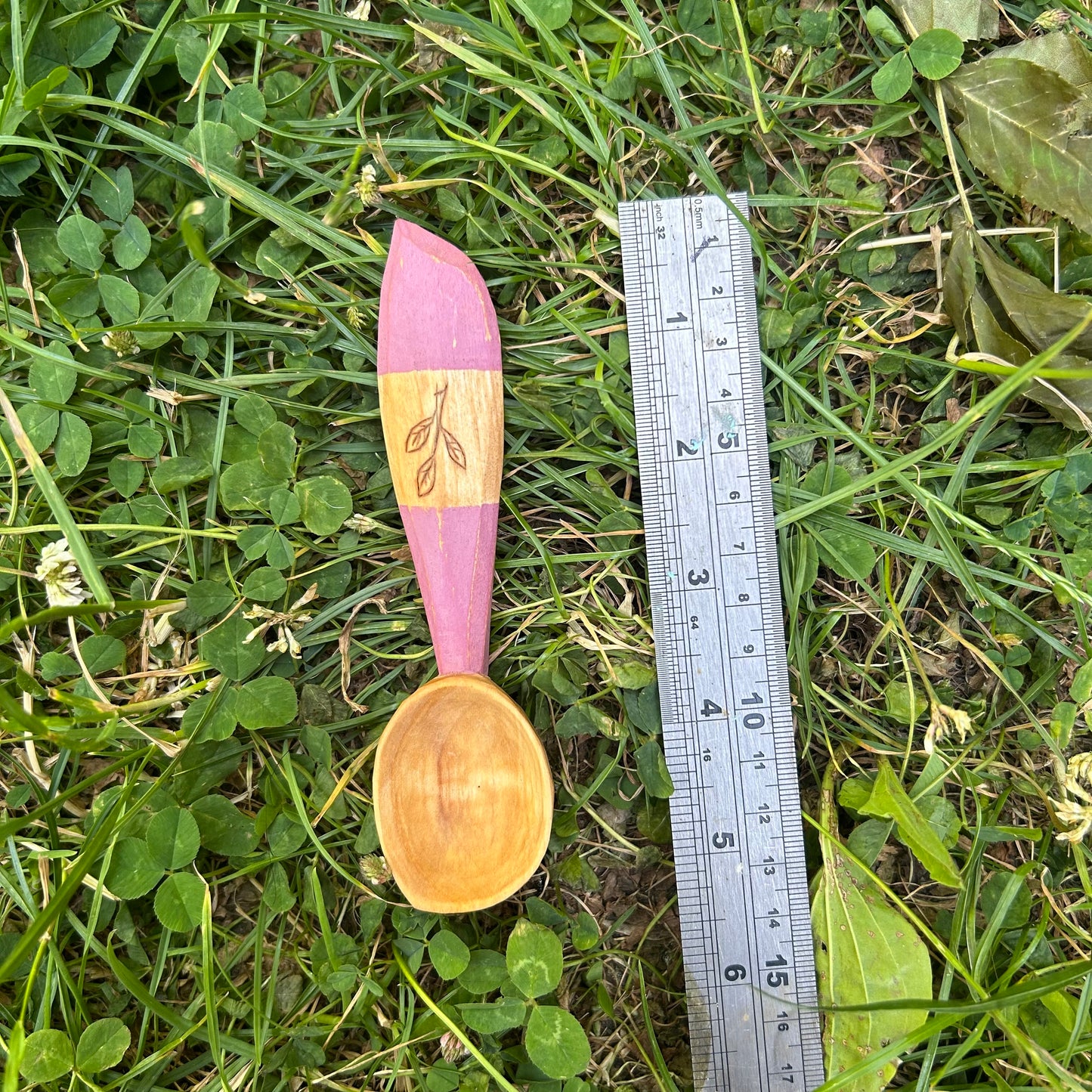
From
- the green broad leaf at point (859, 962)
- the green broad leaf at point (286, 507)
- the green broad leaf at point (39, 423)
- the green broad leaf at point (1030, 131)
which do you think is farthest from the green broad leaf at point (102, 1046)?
the green broad leaf at point (1030, 131)

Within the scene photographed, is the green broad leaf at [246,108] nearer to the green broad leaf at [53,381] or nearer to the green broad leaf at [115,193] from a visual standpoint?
the green broad leaf at [115,193]

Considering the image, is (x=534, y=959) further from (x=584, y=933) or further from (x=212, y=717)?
(x=212, y=717)

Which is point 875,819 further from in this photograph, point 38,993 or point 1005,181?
point 38,993

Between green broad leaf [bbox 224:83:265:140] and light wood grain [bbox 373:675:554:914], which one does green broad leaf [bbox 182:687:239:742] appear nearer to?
light wood grain [bbox 373:675:554:914]

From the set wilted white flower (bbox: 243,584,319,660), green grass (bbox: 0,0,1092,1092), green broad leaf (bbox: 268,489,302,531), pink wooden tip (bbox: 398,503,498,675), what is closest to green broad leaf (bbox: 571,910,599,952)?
green grass (bbox: 0,0,1092,1092)

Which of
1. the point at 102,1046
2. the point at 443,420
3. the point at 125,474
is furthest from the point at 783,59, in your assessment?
the point at 102,1046
